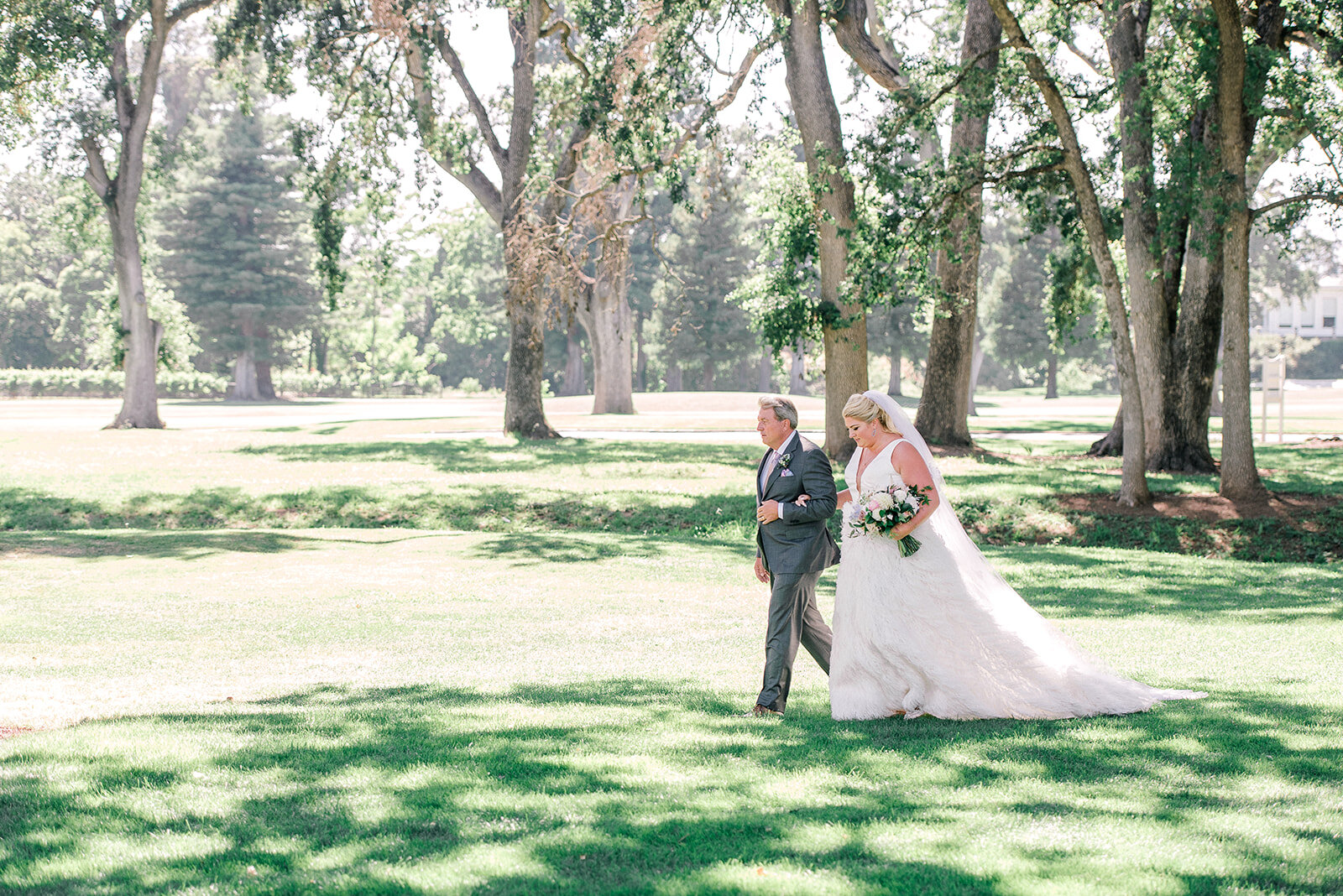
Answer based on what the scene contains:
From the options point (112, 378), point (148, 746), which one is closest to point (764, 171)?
point (148, 746)

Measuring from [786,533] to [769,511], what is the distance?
0.73ft

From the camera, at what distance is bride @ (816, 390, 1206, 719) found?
657 cm

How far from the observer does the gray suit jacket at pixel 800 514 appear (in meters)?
6.53

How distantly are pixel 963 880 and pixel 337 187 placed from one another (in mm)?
28530

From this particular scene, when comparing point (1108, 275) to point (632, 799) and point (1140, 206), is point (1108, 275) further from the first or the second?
point (632, 799)

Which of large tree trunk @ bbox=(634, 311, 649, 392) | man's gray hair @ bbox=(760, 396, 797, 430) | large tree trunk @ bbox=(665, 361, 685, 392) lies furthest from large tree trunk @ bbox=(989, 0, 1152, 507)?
large tree trunk @ bbox=(634, 311, 649, 392)

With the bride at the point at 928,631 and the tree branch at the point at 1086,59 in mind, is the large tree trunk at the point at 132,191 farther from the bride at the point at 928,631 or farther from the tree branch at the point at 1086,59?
the bride at the point at 928,631

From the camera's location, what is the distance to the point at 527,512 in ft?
63.0

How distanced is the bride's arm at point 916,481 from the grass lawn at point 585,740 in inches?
44.0

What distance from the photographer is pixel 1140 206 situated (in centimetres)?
1870

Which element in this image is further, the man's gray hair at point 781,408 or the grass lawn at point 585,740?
the man's gray hair at point 781,408

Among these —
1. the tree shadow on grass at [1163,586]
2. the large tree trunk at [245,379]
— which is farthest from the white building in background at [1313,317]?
the tree shadow on grass at [1163,586]

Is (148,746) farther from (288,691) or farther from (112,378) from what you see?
(112,378)

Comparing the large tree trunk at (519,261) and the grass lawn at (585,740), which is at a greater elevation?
the large tree trunk at (519,261)
